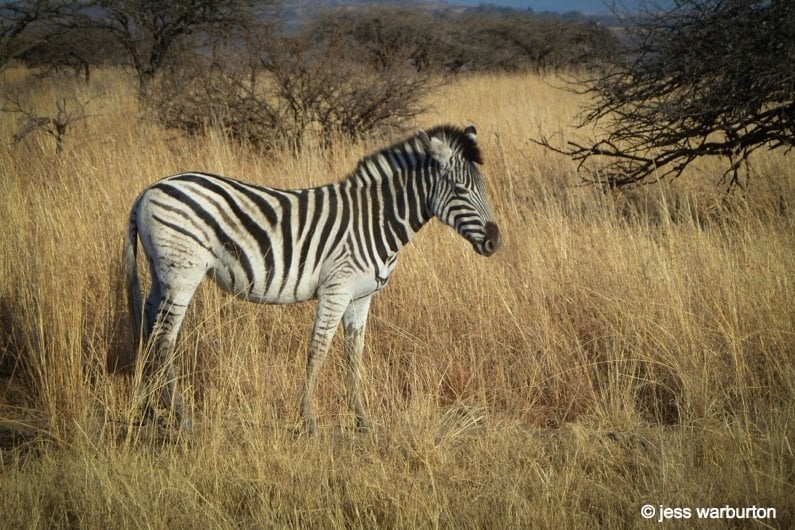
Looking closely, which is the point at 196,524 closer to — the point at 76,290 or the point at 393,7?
the point at 76,290

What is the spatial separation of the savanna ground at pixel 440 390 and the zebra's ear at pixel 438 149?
47.6 inches

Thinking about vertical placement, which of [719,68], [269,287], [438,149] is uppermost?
[719,68]

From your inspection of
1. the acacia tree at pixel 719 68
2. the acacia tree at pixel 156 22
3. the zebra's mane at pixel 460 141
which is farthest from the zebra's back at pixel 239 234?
the acacia tree at pixel 156 22

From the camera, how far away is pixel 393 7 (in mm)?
27203

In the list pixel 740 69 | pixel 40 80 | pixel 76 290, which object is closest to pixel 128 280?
pixel 76 290

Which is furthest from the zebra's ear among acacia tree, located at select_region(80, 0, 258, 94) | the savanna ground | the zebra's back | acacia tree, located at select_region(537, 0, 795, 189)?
acacia tree, located at select_region(80, 0, 258, 94)

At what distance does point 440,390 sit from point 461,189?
1.23 meters

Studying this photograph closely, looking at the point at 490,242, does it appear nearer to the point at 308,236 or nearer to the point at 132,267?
the point at 308,236

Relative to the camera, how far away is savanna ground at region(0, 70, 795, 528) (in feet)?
9.88

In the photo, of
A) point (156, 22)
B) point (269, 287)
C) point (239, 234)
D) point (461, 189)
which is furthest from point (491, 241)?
point (156, 22)

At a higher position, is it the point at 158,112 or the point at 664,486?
the point at 158,112

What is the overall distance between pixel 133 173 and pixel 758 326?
18.6ft

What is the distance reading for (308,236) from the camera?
3961 millimetres

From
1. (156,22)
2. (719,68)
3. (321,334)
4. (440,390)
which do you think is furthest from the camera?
(156,22)
